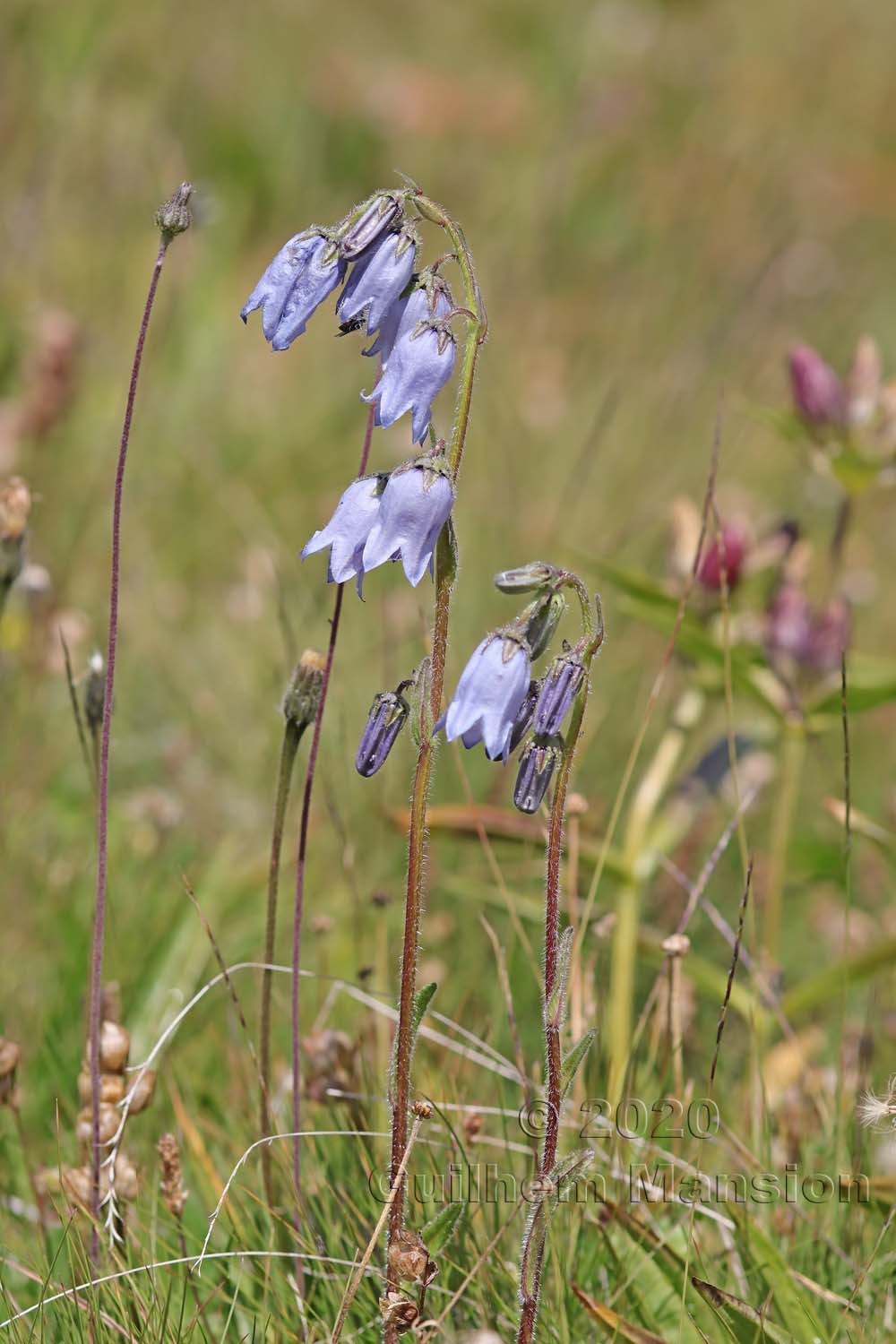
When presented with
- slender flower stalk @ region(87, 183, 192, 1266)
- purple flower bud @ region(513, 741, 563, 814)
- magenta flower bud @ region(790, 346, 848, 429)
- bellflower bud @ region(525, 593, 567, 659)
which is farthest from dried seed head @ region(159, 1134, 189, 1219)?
magenta flower bud @ region(790, 346, 848, 429)

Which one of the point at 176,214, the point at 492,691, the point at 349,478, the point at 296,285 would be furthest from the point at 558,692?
the point at 349,478

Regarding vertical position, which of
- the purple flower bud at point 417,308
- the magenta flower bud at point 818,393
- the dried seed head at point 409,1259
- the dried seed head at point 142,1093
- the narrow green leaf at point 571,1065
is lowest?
A: the dried seed head at point 409,1259

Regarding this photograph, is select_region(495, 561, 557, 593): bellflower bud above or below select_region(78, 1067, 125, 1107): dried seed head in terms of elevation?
above

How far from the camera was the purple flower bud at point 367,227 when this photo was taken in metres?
1.09

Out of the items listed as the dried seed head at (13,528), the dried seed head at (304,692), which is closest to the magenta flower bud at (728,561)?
the dried seed head at (304,692)

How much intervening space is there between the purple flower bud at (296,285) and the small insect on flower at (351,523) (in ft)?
0.45

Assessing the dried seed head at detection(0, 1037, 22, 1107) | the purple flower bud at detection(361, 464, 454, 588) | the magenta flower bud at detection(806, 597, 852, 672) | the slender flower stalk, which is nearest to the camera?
the purple flower bud at detection(361, 464, 454, 588)

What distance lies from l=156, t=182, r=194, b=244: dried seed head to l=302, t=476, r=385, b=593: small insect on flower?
11.0 inches

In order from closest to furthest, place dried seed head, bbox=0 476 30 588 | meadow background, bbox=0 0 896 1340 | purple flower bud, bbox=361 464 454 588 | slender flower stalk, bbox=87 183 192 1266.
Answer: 1. purple flower bud, bbox=361 464 454 588
2. slender flower stalk, bbox=87 183 192 1266
3. dried seed head, bbox=0 476 30 588
4. meadow background, bbox=0 0 896 1340

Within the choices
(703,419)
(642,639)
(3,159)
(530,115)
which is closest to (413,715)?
(642,639)

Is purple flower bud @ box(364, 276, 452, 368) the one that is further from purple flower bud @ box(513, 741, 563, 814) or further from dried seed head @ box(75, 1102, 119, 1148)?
dried seed head @ box(75, 1102, 119, 1148)

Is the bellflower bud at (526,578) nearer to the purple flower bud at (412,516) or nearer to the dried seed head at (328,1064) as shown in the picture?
the purple flower bud at (412,516)

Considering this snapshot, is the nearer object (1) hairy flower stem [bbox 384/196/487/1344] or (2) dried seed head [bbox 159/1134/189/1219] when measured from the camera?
(1) hairy flower stem [bbox 384/196/487/1344]

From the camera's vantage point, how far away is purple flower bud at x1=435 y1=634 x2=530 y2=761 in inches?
42.5
